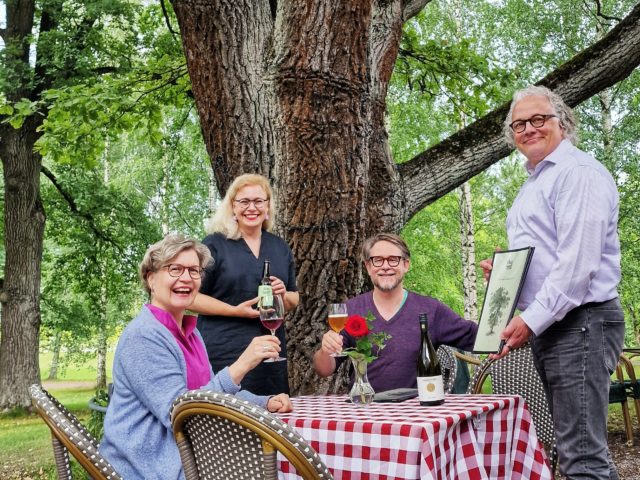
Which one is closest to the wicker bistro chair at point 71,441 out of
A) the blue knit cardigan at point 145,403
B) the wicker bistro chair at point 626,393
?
the blue knit cardigan at point 145,403

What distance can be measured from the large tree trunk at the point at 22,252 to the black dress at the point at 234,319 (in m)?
10.2

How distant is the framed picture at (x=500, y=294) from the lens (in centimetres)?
293

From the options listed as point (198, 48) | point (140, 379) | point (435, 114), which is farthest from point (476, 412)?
point (435, 114)

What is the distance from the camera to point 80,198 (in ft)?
48.3

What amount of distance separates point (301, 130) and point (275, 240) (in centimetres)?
95

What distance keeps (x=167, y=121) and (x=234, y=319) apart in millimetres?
17983

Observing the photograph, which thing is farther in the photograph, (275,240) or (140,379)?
(275,240)

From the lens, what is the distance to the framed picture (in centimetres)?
293

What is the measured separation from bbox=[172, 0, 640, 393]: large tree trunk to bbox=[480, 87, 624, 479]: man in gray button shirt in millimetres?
1813

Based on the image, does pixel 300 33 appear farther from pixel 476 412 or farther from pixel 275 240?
pixel 476 412

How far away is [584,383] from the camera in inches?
111

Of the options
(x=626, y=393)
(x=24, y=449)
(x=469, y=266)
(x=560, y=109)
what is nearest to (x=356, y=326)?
(x=560, y=109)

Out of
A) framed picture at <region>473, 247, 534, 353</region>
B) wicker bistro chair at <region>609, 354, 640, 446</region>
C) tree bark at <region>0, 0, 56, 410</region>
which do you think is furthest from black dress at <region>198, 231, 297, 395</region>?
tree bark at <region>0, 0, 56, 410</region>

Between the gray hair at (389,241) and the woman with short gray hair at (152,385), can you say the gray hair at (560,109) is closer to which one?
the gray hair at (389,241)
